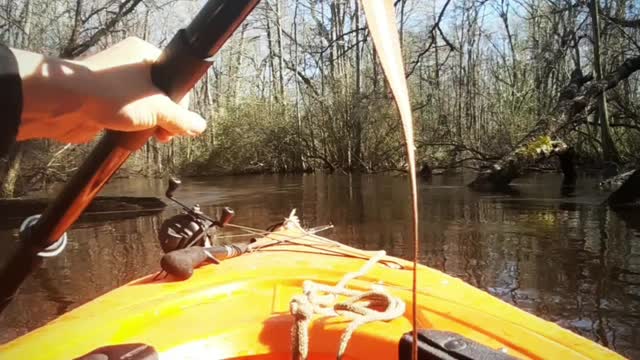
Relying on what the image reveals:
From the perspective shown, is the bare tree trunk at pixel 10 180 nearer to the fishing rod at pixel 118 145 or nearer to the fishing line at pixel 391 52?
the fishing rod at pixel 118 145

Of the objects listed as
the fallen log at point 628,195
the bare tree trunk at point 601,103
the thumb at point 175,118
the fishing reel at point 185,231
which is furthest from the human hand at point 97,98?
the bare tree trunk at point 601,103

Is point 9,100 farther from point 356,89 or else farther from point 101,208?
point 356,89

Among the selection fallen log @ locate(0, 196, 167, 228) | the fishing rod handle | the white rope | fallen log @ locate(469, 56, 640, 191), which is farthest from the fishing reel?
fallen log @ locate(469, 56, 640, 191)

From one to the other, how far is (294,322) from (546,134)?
507 inches

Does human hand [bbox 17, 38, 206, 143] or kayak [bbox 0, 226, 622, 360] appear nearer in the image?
human hand [bbox 17, 38, 206, 143]

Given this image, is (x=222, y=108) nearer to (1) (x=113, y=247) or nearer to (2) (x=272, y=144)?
(2) (x=272, y=144)

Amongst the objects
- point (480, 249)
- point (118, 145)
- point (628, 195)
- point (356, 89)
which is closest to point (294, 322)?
point (118, 145)

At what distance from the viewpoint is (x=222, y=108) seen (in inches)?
1039

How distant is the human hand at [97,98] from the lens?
78 cm

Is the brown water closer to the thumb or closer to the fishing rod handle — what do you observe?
the fishing rod handle

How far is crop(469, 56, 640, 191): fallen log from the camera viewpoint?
13344mm

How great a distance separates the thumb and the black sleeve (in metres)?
0.20

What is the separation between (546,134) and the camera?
44.7 ft

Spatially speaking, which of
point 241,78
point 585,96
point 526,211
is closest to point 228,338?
point 526,211
